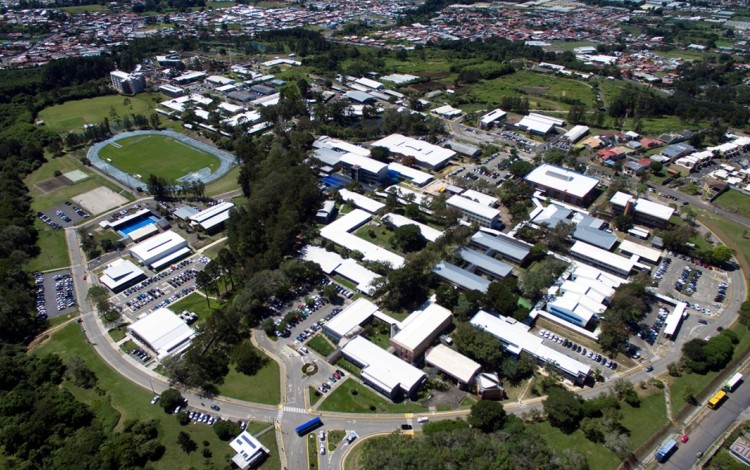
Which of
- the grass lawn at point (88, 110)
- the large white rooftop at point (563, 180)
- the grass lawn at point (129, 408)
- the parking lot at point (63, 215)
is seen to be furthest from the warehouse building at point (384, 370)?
the grass lawn at point (88, 110)

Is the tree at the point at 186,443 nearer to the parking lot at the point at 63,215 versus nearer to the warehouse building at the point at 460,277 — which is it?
the warehouse building at the point at 460,277

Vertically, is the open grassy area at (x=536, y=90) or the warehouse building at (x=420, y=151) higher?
the warehouse building at (x=420, y=151)

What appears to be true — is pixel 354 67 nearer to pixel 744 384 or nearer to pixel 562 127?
pixel 562 127

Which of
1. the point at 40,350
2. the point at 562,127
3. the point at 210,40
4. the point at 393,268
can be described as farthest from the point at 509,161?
the point at 210,40

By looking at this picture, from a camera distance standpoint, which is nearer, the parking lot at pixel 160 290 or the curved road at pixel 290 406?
the curved road at pixel 290 406

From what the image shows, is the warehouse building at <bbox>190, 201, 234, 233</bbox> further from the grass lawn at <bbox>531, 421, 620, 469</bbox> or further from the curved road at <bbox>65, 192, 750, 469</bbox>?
the grass lawn at <bbox>531, 421, 620, 469</bbox>

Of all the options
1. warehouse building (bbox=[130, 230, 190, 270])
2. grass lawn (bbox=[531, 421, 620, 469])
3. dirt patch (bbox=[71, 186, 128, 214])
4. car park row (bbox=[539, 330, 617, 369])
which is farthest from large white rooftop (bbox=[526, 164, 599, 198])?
dirt patch (bbox=[71, 186, 128, 214])

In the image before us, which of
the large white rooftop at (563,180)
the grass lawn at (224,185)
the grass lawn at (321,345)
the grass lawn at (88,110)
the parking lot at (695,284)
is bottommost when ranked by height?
the grass lawn at (88,110)
